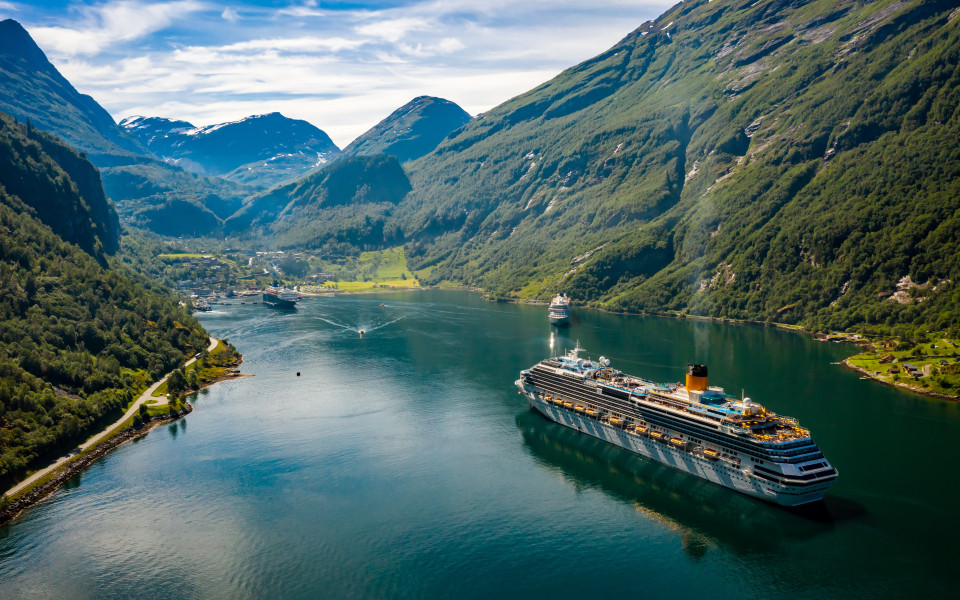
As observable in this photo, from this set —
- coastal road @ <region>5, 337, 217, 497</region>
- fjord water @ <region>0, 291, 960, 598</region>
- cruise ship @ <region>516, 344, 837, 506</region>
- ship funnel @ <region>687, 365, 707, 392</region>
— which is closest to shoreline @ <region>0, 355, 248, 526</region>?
coastal road @ <region>5, 337, 217, 497</region>

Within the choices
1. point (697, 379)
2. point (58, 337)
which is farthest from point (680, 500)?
point (58, 337)

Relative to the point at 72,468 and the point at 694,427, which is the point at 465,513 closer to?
the point at 694,427

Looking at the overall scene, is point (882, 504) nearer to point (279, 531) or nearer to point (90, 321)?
point (279, 531)

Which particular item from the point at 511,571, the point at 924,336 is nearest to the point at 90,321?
Answer: the point at 511,571

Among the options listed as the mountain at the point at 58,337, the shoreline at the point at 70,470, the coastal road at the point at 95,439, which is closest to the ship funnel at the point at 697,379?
the shoreline at the point at 70,470

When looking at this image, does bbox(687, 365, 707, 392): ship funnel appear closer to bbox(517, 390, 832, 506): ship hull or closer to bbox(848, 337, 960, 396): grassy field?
bbox(517, 390, 832, 506): ship hull

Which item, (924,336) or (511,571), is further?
(924,336)
